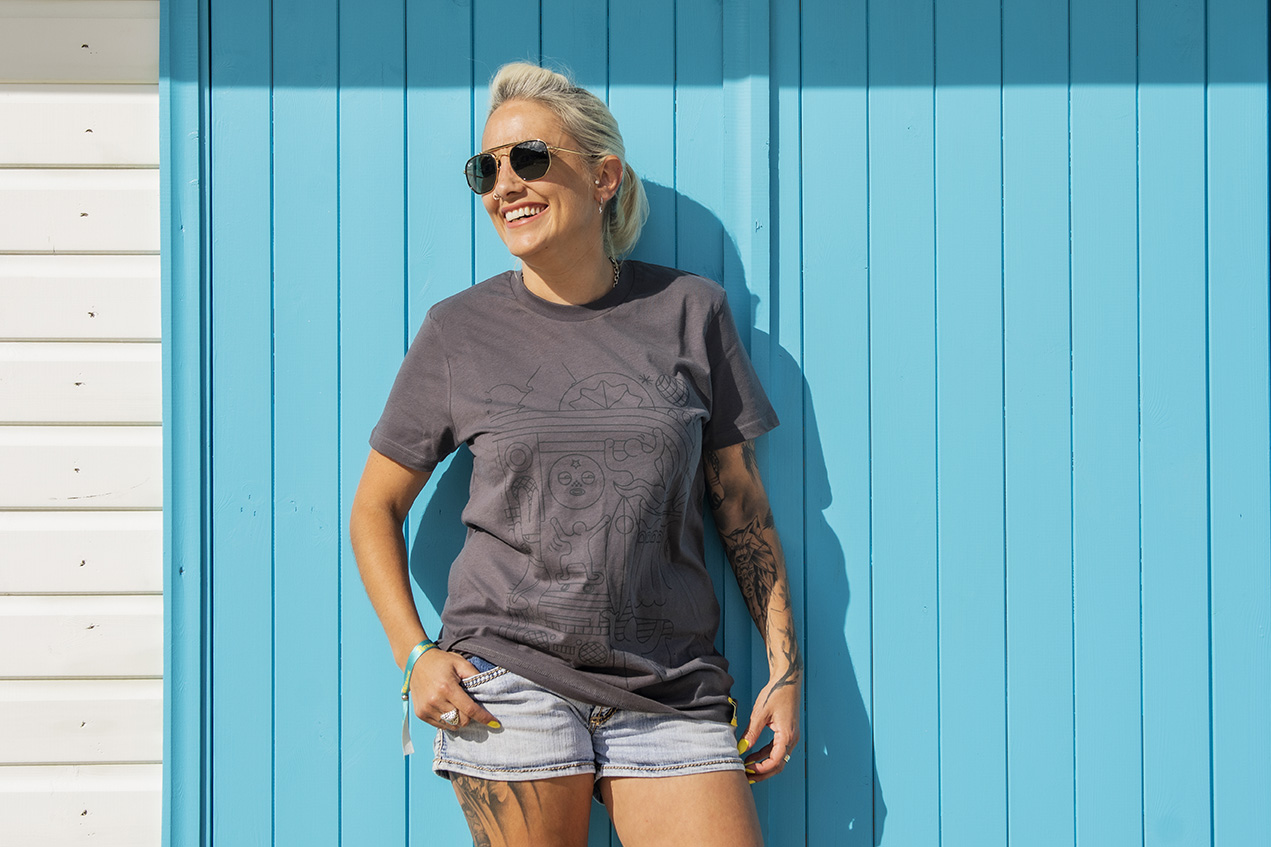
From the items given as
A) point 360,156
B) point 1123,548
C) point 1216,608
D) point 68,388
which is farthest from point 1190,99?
point 68,388

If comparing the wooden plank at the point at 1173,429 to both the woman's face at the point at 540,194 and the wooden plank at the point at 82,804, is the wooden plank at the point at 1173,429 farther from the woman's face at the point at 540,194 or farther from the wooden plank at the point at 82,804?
the wooden plank at the point at 82,804

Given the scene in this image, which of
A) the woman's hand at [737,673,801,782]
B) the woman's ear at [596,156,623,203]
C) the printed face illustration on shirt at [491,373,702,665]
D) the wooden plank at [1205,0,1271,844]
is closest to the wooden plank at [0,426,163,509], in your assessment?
the printed face illustration on shirt at [491,373,702,665]

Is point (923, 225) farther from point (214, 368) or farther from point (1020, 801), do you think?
point (214, 368)

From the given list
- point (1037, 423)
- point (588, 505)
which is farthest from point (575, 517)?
point (1037, 423)

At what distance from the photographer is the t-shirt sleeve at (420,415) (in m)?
1.77

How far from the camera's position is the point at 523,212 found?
1.75 m

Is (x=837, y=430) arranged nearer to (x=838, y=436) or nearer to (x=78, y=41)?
(x=838, y=436)

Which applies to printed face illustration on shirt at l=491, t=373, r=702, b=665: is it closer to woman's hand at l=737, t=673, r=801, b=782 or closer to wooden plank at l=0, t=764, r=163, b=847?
woman's hand at l=737, t=673, r=801, b=782

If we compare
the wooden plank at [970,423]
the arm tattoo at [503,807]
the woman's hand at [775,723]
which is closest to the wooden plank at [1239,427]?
the wooden plank at [970,423]

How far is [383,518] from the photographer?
1806 millimetres

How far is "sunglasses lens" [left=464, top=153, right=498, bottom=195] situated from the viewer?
1749 mm

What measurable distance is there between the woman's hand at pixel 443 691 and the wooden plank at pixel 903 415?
3.13 feet

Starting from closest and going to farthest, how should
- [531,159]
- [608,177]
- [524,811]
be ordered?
[524,811]
[531,159]
[608,177]

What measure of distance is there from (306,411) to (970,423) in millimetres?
1548
